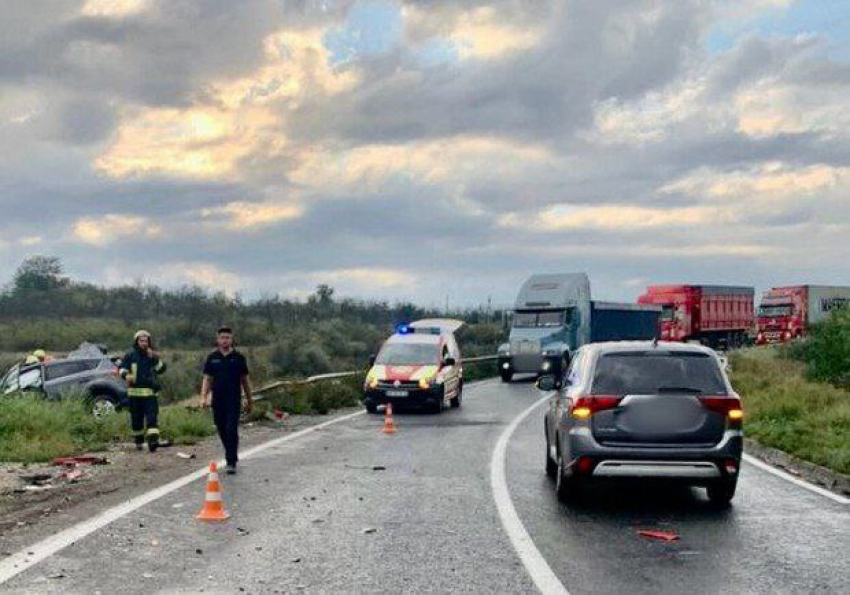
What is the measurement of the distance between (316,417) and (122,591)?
1691 cm

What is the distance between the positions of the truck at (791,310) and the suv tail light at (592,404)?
49412mm

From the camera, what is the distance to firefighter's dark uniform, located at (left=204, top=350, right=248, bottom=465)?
13.3 metres

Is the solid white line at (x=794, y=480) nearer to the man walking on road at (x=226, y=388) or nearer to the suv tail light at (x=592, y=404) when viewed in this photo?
the suv tail light at (x=592, y=404)

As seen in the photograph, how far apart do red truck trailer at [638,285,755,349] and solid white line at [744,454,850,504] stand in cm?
3766

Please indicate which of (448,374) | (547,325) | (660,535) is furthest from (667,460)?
(547,325)

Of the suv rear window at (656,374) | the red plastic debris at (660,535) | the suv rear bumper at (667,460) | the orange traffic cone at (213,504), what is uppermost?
the suv rear window at (656,374)

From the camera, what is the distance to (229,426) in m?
13.3

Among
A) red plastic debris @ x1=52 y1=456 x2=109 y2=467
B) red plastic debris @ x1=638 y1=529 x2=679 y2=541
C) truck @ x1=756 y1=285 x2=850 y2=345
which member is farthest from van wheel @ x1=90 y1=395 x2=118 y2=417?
truck @ x1=756 y1=285 x2=850 y2=345

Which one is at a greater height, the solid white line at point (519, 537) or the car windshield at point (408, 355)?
the car windshield at point (408, 355)

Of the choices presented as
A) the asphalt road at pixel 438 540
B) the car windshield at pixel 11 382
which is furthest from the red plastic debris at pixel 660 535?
the car windshield at pixel 11 382

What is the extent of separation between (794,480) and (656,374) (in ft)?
12.3

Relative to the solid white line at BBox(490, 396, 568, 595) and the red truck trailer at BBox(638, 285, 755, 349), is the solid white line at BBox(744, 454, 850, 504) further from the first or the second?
the red truck trailer at BBox(638, 285, 755, 349)

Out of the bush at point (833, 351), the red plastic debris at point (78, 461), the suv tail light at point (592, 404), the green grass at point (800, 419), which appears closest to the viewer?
the suv tail light at point (592, 404)

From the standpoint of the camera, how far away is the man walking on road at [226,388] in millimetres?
13289
